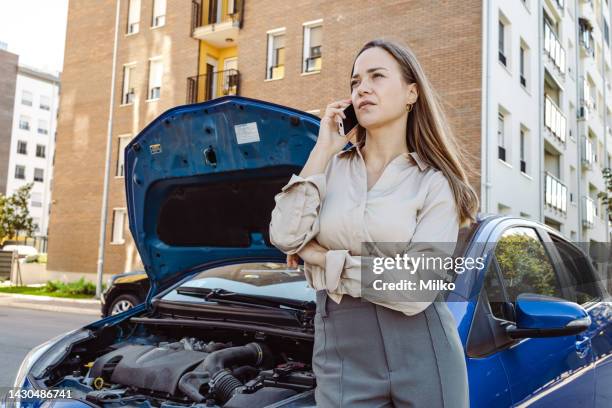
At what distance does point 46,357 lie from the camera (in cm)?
298

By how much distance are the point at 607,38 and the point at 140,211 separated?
125 feet

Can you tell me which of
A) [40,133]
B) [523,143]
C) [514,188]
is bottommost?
[514,188]

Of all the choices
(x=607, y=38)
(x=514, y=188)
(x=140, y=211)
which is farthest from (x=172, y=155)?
(x=607, y=38)

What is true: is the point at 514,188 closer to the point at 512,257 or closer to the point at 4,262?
the point at 512,257

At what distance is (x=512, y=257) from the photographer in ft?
8.83

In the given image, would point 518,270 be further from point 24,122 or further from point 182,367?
point 24,122

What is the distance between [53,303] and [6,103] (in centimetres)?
5234

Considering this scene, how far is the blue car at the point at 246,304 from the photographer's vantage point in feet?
7.46

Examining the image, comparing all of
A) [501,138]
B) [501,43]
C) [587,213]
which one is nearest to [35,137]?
[587,213]

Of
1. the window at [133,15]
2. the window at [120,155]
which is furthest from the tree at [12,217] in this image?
the window at [133,15]

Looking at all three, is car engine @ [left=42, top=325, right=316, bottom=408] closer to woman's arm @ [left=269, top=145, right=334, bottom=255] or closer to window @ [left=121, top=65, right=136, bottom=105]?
woman's arm @ [left=269, top=145, right=334, bottom=255]

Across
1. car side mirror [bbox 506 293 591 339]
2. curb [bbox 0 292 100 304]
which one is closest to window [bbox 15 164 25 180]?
curb [bbox 0 292 100 304]

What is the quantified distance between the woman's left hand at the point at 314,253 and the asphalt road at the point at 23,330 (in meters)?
4.80

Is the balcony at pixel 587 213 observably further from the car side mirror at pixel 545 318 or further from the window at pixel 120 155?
the car side mirror at pixel 545 318
